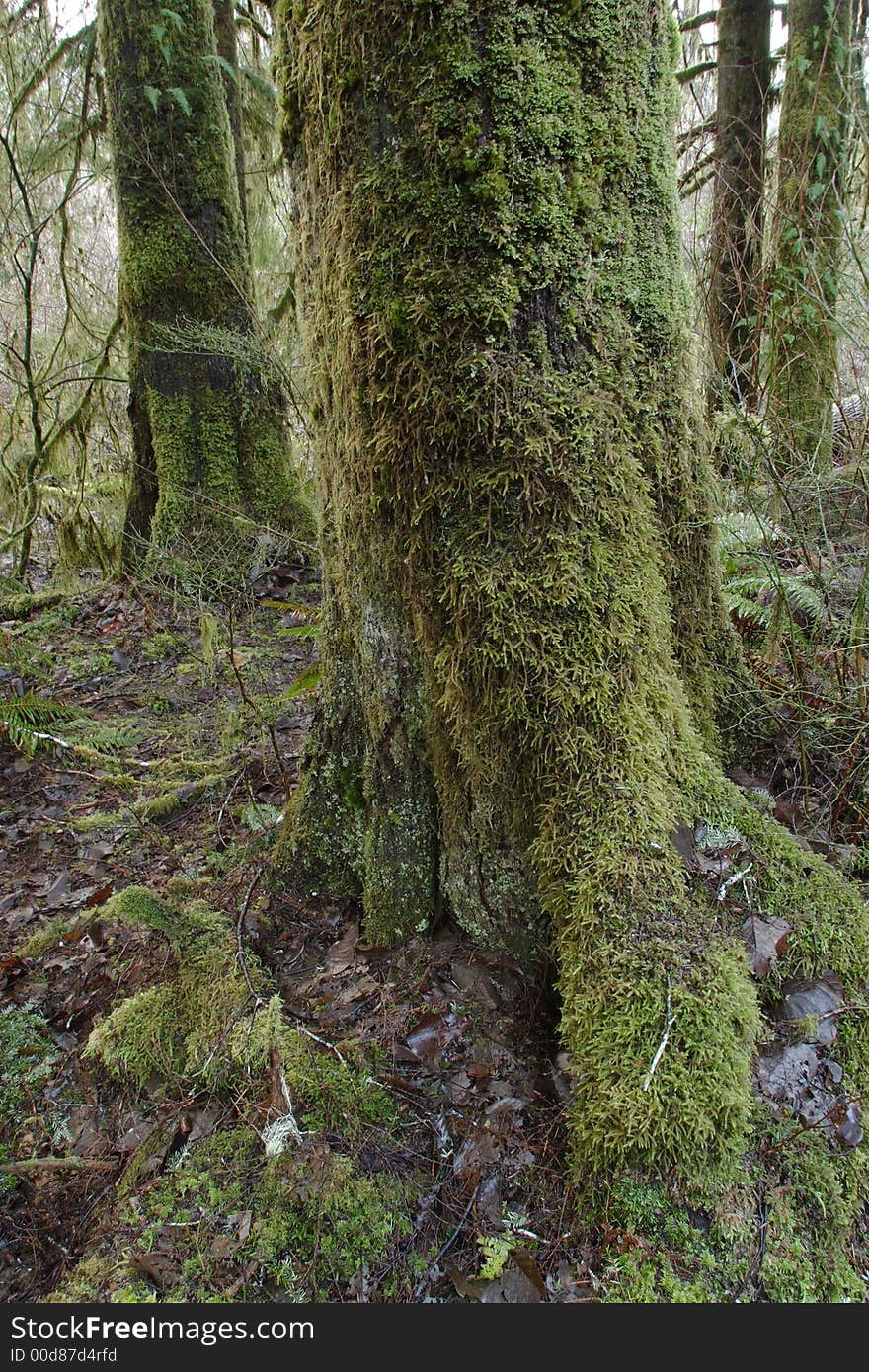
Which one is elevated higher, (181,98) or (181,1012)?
(181,98)

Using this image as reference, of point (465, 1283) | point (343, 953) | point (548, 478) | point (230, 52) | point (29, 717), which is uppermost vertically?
point (230, 52)

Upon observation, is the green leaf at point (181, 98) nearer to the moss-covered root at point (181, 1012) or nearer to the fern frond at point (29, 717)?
the fern frond at point (29, 717)

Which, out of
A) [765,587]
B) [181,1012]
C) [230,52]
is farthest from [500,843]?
[230,52]

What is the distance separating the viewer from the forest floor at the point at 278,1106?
173 cm

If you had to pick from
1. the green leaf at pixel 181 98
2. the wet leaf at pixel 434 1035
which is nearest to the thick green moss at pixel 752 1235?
the wet leaf at pixel 434 1035

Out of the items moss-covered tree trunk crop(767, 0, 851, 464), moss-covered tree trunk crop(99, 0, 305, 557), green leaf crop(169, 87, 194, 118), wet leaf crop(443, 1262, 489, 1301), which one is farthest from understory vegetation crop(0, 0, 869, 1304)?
green leaf crop(169, 87, 194, 118)

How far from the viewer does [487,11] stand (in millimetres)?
1701

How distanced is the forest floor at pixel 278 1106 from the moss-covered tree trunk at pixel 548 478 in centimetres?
20

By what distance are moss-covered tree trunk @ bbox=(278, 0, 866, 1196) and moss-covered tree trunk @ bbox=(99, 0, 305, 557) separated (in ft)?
11.5

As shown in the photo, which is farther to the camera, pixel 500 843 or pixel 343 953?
pixel 343 953

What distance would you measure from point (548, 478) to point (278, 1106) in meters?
1.81

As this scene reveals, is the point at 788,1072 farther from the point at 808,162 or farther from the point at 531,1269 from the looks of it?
the point at 808,162

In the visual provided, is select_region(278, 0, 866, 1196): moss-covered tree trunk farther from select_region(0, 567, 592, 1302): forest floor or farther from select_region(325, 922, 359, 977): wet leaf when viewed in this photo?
select_region(325, 922, 359, 977): wet leaf

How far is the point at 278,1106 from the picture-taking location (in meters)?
2.04
